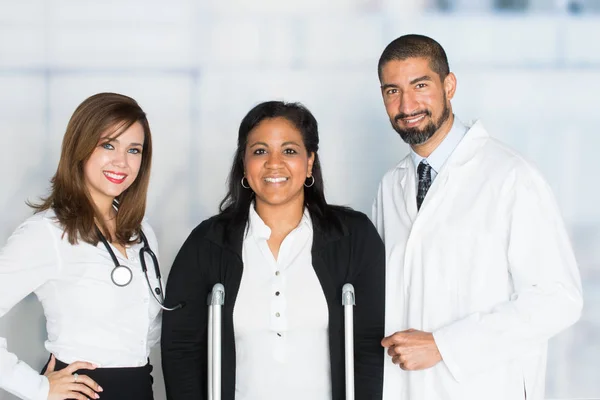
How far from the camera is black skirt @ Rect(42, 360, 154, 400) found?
2232 mm

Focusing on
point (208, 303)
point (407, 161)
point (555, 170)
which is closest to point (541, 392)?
point (407, 161)

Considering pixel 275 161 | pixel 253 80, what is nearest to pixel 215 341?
pixel 275 161

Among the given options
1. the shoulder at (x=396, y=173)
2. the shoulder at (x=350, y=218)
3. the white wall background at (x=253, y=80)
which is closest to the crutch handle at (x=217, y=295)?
the shoulder at (x=350, y=218)

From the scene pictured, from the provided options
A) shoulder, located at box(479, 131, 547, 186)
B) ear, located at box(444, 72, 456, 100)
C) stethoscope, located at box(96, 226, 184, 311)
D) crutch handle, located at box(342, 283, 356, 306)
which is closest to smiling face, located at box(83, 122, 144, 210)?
stethoscope, located at box(96, 226, 184, 311)

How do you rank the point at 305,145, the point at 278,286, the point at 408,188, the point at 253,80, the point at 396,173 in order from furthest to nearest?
the point at 253,80 < the point at 396,173 < the point at 408,188 < the point at 305,145 < the point at 278,286

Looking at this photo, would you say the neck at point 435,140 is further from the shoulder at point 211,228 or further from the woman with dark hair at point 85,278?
the woman with dark hair at point 85,278

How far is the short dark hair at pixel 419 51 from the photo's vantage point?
2.44m

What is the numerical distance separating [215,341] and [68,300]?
0.48 metres

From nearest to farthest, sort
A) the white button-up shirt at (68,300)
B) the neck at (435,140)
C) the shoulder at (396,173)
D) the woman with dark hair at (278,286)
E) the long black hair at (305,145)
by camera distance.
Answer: the white button-up shirt at (68,300), the woman with dark hair at (278,286), the long black hair at (305,145), the neck at (435,140), the shoulder at (396,173)

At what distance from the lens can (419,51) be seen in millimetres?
2439

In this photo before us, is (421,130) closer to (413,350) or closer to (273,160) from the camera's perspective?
(273,160)

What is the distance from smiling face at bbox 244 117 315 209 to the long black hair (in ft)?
0.08

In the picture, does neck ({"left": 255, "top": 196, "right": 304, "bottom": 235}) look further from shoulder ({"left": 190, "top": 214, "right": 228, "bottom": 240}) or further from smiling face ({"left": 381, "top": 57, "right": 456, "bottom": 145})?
smiling face ({"left": 381, "top": 57, "right": 456, "bottom": 145})

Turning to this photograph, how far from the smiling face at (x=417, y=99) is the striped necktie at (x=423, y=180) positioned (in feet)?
0.32
